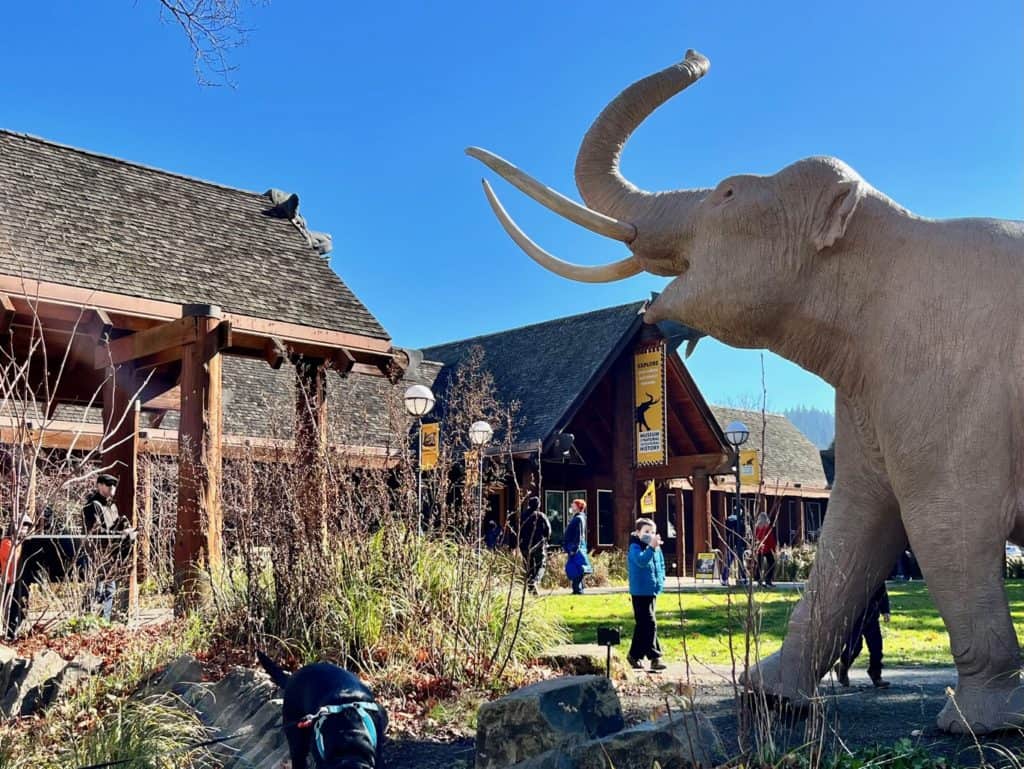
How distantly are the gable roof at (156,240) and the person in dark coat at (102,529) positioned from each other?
1.91 metres

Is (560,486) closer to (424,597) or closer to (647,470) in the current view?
(647,470)

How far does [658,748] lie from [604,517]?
2017cm

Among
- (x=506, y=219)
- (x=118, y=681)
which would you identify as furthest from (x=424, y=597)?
(x=506, y=219)

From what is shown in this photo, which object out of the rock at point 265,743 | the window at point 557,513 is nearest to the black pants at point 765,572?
the rock at point 265,743

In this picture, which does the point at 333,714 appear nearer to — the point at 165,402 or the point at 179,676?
the point at 179,676

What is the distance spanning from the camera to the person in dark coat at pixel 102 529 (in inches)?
307

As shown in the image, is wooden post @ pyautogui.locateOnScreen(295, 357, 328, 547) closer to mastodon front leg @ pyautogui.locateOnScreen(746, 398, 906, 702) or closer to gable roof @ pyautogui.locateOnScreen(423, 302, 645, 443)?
mastodon front leg @ pyautogui.locateOnScreen(746, 398, 906, 702)

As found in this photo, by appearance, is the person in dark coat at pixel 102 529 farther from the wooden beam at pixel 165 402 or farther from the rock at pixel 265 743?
the wooden beam at pixel 165 402

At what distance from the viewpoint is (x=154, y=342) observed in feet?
30.9

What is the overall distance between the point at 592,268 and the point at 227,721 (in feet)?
10.5

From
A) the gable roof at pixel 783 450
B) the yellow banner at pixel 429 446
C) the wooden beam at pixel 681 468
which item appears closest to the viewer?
the yellow banner at pixel 429 446

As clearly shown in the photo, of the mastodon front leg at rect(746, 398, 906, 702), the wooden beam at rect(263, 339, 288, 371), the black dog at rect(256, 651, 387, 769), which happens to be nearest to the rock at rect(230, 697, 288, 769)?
the black dog at rect(256, 651, 387, 769)

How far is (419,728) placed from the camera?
5.17m

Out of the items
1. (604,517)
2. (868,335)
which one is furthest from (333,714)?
(604,517)
